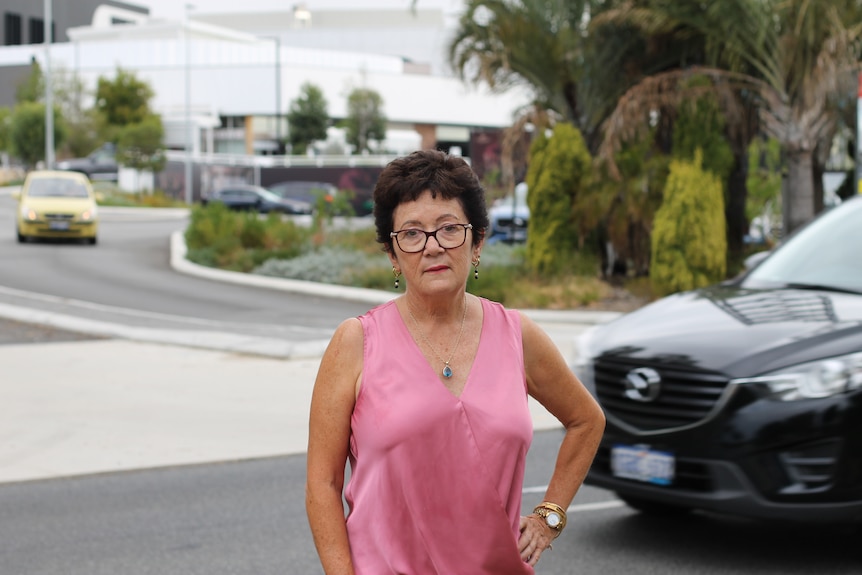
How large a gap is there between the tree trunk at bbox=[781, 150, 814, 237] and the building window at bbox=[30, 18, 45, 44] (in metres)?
99.2

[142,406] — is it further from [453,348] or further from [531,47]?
[531,47]

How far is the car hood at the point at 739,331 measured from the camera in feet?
19.2

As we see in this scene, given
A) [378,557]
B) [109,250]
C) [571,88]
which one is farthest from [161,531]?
[109,250]

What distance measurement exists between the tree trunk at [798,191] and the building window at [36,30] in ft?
325

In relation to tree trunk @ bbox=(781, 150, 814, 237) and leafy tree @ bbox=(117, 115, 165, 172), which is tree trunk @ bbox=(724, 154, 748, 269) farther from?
leafy tree @ bbox=(117, 115, 165, 172)

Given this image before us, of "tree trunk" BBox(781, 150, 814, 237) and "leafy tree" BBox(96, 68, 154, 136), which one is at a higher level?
"leafy tree" BBox(96, 68, 154, 136)

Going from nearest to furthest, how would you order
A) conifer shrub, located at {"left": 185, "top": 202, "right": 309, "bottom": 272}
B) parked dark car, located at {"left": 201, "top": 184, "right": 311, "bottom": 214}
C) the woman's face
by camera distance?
the woman's face → conifer shrub, located at {"left": 185, "top": 202, "right": 309, "bottom": 272} → parked dark car, located at {"left": 201, "top": 184, "right": 311, "bottom": 214}

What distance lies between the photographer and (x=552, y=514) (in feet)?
10.9

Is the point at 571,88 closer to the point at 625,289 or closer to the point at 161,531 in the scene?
the point at 625,289

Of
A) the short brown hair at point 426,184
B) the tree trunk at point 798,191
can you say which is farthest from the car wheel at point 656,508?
the tree trunk at point 798,191

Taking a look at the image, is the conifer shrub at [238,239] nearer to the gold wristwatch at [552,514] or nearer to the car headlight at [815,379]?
the car headlight at [815,379]

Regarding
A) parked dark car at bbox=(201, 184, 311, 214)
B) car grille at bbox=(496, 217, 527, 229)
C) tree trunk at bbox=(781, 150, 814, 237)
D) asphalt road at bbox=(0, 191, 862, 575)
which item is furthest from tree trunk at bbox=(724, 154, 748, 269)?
parked dark car at bbox=(201, 184, 311, 214)

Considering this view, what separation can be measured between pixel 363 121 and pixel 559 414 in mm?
74428

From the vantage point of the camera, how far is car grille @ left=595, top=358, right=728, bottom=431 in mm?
5914
